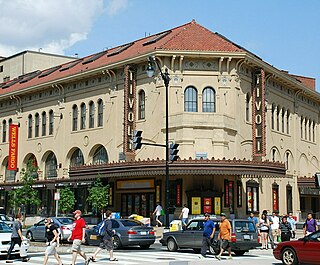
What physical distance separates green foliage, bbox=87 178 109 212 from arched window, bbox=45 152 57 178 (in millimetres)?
8833

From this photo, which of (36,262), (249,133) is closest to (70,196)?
(249,133)

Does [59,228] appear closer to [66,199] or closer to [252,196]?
[66,199]

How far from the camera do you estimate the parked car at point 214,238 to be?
75.0 feet

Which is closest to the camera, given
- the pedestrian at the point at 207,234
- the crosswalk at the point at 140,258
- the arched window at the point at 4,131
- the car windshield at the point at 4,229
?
the crosswalk at the point at 140,258

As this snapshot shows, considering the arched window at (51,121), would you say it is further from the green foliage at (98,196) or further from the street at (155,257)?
the street at (155,257)

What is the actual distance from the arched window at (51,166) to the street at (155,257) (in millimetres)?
25396

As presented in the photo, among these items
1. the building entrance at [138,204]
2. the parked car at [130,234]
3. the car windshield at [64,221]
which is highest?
the building entrance at [138,204]

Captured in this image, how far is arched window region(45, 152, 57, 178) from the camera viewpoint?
51172 millimetres

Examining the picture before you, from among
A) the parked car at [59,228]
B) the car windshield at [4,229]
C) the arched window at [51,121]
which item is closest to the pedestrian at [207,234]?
the car windshield at [4,229]

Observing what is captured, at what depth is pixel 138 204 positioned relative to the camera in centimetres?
4281

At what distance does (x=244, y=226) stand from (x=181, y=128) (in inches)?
694

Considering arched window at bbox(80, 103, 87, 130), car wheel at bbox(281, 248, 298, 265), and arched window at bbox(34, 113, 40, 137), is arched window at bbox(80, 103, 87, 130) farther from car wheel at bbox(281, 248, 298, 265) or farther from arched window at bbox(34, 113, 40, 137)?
car wheel at bbox(281, 248, 298, 265)

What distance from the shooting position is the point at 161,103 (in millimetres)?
41562

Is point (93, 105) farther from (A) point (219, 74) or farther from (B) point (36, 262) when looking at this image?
(B) point (36, 262)
